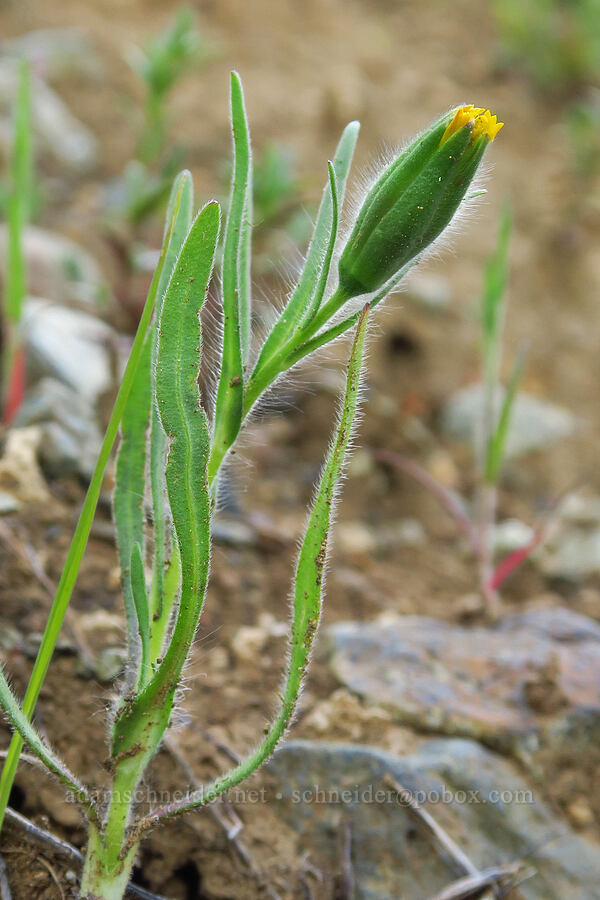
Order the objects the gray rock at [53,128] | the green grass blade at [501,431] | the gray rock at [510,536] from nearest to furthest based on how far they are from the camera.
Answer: the green grass blade at [501,431] → the gray rock at [510,536] → the gray rock at [53,128]

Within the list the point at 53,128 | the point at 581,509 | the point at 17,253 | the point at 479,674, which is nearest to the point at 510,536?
the point at 581,509

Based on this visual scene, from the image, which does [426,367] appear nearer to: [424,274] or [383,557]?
[424,274]

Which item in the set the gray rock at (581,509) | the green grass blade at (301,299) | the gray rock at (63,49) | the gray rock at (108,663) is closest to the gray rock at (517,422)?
the gray rock at (581,509)

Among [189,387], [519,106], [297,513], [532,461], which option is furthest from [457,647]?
[519,106]

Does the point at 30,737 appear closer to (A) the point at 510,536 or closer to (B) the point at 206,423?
(B) the point at 206,423

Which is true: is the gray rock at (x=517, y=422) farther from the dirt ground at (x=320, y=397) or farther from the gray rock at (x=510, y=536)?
the gray rock at (x=510, y=536)

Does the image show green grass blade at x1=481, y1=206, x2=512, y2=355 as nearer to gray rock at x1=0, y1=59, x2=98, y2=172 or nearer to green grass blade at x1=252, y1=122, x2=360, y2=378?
green grass blade at x1=252, y1=122, x2=360, y2=378
